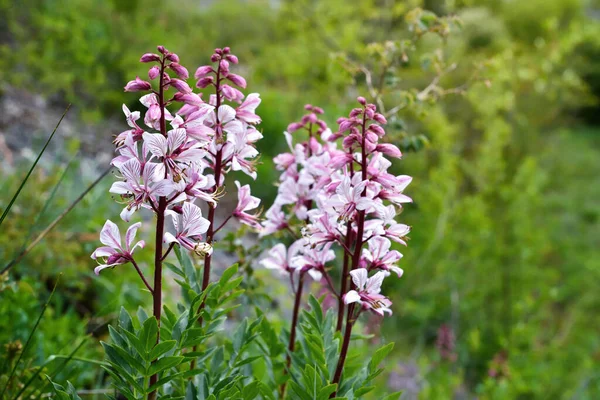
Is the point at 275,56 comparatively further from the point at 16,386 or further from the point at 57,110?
the point at 16,386

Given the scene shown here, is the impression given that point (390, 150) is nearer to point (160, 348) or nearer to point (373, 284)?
point (373, 284)

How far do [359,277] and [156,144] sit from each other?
0.48m

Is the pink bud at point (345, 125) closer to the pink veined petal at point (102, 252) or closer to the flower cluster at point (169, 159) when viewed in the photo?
the flower cluster at point (169, 159)

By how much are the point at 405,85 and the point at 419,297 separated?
2382 millimetres

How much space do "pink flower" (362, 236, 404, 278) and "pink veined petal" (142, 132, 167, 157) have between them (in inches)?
18.9

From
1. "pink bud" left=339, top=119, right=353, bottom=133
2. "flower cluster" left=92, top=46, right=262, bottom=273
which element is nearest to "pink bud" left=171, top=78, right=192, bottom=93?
"flower cluster" left=92, top=46, right=262, bottom=273

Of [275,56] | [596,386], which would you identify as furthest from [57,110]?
[596,386]

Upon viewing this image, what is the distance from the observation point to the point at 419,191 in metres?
4.53

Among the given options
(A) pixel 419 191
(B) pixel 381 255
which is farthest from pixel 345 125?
(A) pixel 419 191

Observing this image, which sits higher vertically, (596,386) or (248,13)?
(248,13)

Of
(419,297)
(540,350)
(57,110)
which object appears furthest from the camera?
(57,110)

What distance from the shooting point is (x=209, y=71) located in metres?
1.29

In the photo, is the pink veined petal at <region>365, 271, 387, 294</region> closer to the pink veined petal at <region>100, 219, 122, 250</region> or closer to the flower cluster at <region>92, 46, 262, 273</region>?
the flower cluster at <region>92, 46, 262, 273</region>

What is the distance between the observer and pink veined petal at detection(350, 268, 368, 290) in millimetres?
1153
